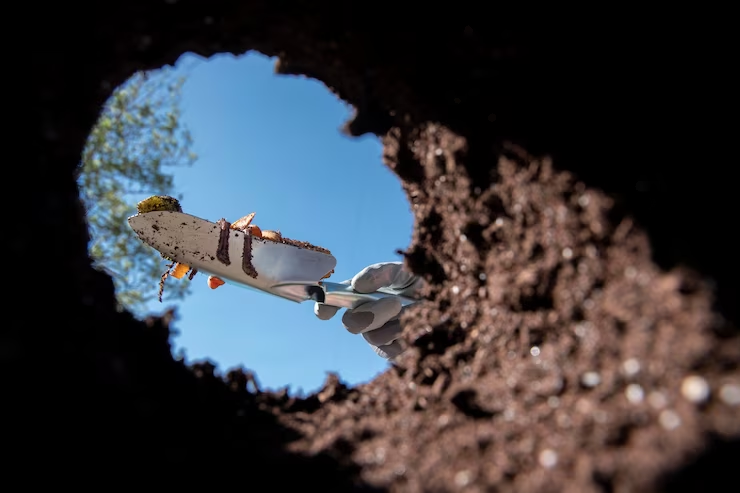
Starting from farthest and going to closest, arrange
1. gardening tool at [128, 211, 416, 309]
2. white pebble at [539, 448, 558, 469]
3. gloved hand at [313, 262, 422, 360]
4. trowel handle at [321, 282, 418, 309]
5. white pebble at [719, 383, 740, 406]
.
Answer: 1. gloved hand at [313, 262, 422, 360]
2. trowel handle at [321, 282, 418, 309]
3. gardening tool at [128, 211, 416, 309]
4. white pebble at [539, 448, 558, 469]
5. white pebble at [719, 383, 740, 406]

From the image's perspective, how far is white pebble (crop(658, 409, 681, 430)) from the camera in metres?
0.95

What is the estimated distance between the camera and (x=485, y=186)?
1.59 meters

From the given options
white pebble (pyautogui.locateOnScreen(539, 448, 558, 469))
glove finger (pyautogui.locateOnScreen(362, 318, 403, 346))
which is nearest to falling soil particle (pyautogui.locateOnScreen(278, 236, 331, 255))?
glove finger (pyautogui.locateOnScreen(362, 318, 403, 346))

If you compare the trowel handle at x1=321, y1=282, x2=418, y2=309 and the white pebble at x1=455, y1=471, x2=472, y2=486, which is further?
the trowel handle at x1=321, y1=282, x2=418, y2=309

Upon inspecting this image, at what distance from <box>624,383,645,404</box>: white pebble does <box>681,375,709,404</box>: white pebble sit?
0.27ft

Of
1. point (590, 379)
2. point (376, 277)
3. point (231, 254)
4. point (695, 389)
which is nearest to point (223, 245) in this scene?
point (231, 254)

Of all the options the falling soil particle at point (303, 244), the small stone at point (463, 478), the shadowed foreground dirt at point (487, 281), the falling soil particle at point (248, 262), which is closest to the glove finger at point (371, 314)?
the falling soil particle at point (303, 244)

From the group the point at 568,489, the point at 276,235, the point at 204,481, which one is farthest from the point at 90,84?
the point at 276,235

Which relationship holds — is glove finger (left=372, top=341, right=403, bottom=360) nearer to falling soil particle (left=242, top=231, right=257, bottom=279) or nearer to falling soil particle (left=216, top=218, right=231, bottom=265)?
falling soil particle (left=242, top=231, right=257, bottom=279)

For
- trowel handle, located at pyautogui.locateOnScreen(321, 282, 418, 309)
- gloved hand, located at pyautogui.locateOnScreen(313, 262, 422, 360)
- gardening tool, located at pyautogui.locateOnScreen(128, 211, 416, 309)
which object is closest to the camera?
gardening tool, located at pyautogui.locateOnScreen(128, 211, 416, 309)

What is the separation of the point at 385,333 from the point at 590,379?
9.71 feet

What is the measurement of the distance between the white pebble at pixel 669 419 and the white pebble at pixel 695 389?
0.15 feet

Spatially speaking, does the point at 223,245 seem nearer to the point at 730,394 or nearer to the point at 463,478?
the point at 463,478

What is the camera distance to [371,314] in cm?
377
